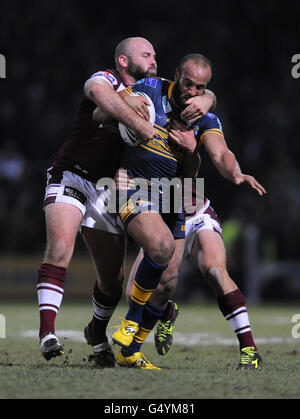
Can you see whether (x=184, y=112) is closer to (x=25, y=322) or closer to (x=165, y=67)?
(x=25, y=322)

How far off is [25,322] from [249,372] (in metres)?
5.34

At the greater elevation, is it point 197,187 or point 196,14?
point 196,14

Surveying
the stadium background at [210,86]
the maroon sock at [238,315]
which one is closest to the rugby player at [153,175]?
the maroon sock at [238,315]

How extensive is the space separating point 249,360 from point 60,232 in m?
1.44

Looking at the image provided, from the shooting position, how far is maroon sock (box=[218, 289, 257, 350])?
520 centimetres

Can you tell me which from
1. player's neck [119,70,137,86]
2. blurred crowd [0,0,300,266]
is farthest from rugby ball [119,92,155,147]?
blurred crowd [0,0,300,266]

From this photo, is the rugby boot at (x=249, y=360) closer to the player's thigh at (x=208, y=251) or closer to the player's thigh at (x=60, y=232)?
the player's thigh at (x=208, y=251)

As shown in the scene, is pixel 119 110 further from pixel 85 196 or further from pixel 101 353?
pixel 101 353

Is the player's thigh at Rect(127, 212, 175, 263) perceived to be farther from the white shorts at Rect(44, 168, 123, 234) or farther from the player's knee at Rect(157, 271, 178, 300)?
the player's knee at Rect(157, 271, 178, 300)

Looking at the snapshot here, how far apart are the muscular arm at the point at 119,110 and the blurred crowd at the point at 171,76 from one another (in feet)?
33.4

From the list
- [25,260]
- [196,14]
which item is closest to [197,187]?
[25,260]

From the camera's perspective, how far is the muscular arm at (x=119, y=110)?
4883mm

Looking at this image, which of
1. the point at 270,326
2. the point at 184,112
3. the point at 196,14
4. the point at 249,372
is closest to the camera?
the point at 249,372

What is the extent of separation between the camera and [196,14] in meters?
17.9
